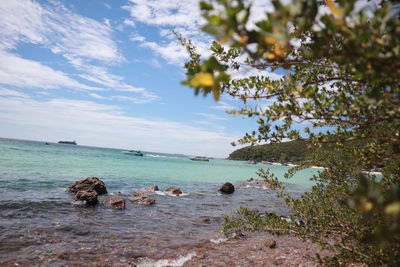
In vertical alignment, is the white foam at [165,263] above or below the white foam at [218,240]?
below

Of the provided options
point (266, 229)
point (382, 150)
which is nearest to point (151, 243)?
point (266, 229)

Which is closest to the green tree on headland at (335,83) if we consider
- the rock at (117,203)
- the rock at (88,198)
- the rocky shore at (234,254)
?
the rocky shore at (234,254)

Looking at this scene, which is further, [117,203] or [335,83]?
[117,203]

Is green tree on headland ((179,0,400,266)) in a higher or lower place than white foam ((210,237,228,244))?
higher

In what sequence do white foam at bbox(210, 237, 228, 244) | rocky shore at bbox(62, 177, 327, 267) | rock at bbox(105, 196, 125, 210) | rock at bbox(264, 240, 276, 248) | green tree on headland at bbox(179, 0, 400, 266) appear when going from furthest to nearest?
rock at bbox(105, 196, 125, 210) < white foam at bbox(210, 237, 228, 244) < rock at bbox(264, 240, 276, 248) < rocky shore at bbox(62, 177, 327, 267) < green tree on headland at bbox(179, 0, 400, 266)

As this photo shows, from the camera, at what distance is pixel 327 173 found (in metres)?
7.11

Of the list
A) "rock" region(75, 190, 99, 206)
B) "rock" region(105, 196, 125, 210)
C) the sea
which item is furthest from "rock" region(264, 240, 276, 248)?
"rock" region(75, 190, 99, 206)

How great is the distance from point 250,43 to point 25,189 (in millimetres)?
27320

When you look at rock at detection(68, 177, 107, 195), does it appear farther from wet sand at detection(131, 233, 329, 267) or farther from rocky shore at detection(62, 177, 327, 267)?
wet sand at detection(131, 233, 329, 267)

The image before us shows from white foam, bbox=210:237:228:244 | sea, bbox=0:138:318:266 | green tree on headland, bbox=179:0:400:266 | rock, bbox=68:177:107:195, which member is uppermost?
green tree on headland, bbox=179:0:400:266

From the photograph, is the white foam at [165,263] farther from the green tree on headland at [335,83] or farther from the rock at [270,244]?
the green tree on headland at [335,83]

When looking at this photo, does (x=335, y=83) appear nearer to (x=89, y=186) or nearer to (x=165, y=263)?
(x=165, y=263)

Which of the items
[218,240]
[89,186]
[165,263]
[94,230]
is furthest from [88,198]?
[165,263]

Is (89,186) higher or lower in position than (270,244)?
higher
